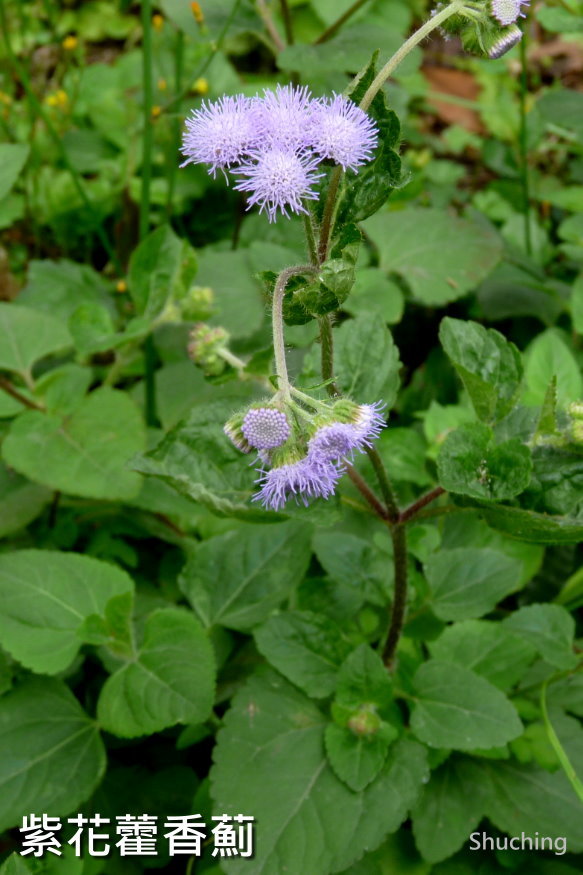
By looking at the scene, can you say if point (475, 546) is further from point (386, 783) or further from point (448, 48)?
point (448, 48)

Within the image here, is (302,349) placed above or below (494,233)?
below

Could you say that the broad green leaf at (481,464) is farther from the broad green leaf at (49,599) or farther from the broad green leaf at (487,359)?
the broad green leaf at (49,599)

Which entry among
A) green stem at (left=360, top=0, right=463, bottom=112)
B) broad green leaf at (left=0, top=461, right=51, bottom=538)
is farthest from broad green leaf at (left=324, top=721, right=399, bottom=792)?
green stem at (left=360, top=0, right=463, bottom=112)

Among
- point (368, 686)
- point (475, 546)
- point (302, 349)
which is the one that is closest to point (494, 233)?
point (302, 349)

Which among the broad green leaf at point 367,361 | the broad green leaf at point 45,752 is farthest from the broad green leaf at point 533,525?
the broad green leaf at point 45,752

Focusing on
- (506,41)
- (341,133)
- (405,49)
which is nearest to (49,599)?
(341,133)
